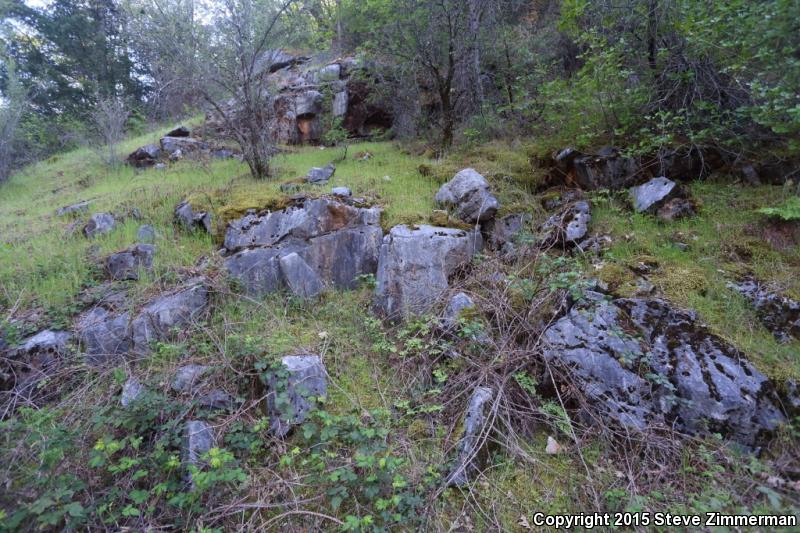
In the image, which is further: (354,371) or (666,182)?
(666,182)

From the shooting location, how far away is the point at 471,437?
8.55 feet

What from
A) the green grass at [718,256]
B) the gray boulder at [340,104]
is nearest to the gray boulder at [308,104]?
the gray boulder at [340,104]

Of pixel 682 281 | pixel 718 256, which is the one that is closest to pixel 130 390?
pixel 682 281

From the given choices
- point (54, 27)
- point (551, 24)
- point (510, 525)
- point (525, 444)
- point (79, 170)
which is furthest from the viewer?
point (54, 27)

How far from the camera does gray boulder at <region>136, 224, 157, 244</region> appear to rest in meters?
4.57

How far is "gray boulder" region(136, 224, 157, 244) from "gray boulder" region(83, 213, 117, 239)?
46 cm

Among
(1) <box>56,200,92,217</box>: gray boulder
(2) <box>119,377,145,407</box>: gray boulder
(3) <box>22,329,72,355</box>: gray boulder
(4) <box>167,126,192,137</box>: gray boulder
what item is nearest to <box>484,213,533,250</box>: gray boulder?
(2) <box>119,377,145,407</box>: gray boulder

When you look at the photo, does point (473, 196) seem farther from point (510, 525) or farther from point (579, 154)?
point (510, 525)

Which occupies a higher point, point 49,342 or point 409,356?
point 49,342

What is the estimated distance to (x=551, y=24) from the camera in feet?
24.9

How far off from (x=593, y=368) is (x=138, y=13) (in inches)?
316

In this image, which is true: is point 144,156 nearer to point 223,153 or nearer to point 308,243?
point 223,153

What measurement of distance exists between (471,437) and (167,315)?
120 inches

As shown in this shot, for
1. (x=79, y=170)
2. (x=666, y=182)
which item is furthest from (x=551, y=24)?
(x=79, y=170)
